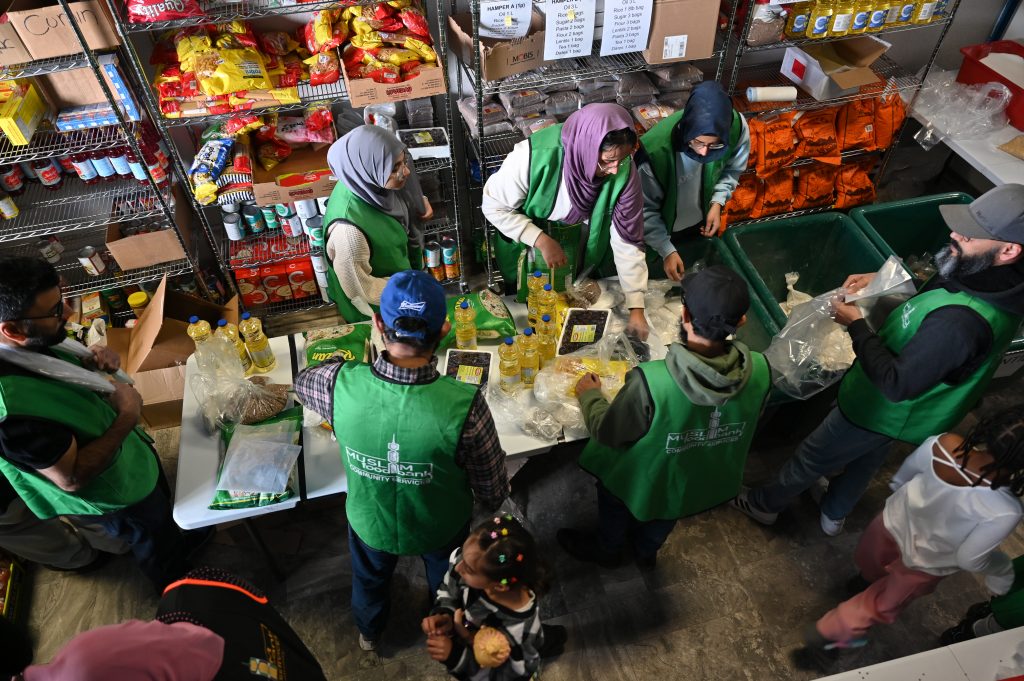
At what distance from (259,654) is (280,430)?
111cm

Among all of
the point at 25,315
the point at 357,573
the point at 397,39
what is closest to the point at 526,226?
the point at 397,39

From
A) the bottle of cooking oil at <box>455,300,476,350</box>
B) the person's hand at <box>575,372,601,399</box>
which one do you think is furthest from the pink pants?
the bottle of cooking oil at <box>455,300,476,350</box>

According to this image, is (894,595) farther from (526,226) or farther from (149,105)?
(149,105)

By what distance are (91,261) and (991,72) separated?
5654 millimetres

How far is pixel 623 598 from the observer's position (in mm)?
3182

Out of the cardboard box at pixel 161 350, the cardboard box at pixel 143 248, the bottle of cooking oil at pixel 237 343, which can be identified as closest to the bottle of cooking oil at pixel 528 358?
the bottle of cooking oil at pixel 237 343

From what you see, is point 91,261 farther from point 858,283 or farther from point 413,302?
point 858,283

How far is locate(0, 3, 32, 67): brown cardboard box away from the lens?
9.36 ft

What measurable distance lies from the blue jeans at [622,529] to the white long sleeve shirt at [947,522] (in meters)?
0.86

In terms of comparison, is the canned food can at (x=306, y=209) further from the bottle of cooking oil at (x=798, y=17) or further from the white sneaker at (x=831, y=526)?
the white sneaker at (x=831, y=526)

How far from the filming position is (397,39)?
339 centimetres

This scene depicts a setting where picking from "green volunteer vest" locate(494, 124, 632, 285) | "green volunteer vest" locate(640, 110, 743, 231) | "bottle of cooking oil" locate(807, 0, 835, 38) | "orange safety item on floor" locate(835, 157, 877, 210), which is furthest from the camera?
"orange safety item on floor" locate(835, 157, 877, 210)

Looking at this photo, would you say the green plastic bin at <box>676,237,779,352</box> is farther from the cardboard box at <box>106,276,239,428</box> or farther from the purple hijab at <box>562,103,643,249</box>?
the cardboard box at <box>106,276,239,428</box>

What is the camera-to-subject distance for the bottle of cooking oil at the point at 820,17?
368 centimetres
